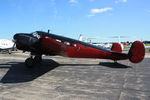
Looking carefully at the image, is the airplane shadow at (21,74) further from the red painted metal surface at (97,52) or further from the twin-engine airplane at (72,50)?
the red painted metal surface at (97,52)

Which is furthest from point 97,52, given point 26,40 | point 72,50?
point 26,40

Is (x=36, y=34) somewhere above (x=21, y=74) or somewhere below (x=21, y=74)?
above

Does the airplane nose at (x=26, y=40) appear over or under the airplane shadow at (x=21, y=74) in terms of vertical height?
over

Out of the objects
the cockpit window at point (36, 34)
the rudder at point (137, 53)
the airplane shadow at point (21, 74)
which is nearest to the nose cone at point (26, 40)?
the cockpit window at point (36, 34)

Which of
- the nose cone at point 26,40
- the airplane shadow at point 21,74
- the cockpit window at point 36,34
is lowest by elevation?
the airplane shadow at point 21,74

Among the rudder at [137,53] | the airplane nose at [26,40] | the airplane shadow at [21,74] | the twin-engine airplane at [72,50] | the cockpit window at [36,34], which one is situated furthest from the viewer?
the rudder at [137,53]

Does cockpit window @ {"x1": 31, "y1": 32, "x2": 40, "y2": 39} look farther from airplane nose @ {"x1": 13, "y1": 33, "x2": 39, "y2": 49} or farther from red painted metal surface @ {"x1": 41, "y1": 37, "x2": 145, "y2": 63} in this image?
red painted metal surface @ {"x1": 41, "y1": 37, "x2": 145, "y2": 63}

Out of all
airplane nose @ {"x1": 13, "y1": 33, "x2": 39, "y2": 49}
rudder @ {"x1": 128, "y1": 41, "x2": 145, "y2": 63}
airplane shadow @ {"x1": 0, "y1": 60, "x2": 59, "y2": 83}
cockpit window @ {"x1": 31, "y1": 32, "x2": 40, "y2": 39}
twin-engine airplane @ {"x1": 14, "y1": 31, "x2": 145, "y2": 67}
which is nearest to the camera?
airplane shadow @ {"x1": 0, "y1": 60, "x2": 59, "y2": 83}

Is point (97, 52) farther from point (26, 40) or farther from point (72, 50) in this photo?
point (26, 40)

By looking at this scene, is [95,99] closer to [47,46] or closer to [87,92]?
[87,92]

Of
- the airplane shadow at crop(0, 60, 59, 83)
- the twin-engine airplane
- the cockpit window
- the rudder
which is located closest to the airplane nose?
the twin-engine airplane

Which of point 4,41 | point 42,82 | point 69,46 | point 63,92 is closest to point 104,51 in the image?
point 69,46

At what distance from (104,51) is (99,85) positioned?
701 cm

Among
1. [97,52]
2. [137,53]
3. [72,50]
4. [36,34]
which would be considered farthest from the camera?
[97,52]
